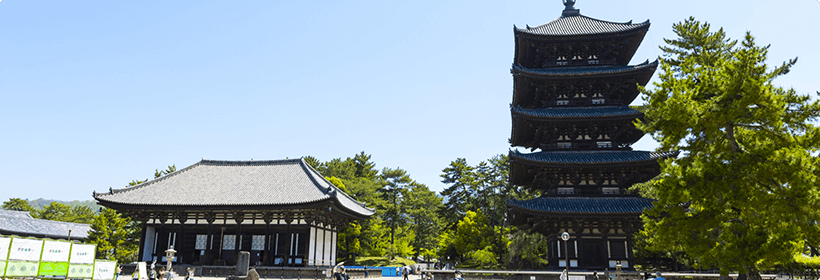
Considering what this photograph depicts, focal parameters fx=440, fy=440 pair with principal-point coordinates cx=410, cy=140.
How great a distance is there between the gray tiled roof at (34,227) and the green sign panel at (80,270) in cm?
3918

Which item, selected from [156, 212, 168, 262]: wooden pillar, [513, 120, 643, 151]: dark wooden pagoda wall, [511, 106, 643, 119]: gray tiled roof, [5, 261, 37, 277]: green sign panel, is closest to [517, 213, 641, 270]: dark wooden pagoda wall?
[513, 120, 643, 151]: dark wooden pagoda wall

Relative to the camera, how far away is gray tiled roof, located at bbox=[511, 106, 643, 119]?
25.2 metres

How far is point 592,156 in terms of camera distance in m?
25.0

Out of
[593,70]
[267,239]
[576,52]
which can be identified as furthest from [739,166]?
[267,239]

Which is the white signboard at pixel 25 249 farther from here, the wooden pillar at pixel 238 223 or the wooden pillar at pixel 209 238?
the wooden pillar at pixel 238 223

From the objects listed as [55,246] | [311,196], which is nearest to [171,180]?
[311,196]

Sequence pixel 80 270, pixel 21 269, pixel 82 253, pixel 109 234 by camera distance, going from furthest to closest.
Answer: pixel 109 234, pixel 82 253, pixel 80 270, pixel 21 269

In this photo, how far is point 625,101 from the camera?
29.1 m

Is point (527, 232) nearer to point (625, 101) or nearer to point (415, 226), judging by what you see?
point (625, 101)

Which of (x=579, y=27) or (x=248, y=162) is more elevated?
(x=579, y=27)

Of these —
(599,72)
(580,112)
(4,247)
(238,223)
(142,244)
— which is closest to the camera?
(4,247)

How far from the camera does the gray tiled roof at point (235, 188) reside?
3187cm

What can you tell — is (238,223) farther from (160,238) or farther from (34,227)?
(34,227)

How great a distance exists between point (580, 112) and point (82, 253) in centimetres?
2635
